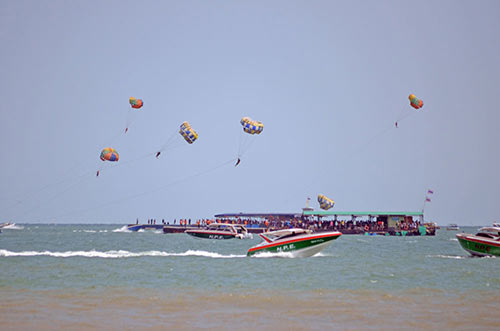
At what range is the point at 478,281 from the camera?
77.4ft

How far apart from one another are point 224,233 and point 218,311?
1810 inches

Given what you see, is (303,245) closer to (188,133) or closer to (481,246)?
(481,246)

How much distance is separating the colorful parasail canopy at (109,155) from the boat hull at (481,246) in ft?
99.0

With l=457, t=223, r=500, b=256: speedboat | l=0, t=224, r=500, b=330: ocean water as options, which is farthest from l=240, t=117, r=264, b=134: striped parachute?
l=457, t=223, r=500, b=256: speedboat

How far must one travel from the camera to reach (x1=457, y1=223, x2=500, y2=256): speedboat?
35.4m

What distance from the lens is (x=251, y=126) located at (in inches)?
1908

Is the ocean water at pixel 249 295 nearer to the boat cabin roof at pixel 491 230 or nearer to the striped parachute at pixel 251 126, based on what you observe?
the boat cabin roof at pixel 491 230

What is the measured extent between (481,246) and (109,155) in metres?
31.4

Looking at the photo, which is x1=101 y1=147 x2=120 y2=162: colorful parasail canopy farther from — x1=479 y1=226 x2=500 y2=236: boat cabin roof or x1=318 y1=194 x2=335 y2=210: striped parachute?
x1=318 y1=194 x2=335 y2=210: striped parachute

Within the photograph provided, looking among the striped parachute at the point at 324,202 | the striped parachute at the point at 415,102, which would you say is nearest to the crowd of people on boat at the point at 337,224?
the striped parachute at the point at 324,202

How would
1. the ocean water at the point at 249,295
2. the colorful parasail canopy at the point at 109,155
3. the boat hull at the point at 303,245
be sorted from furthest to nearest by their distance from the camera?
the colorful parasail canopy at the point at 109,155, the boat hull at the point at 303,245, the ocean water at the point at 249,295

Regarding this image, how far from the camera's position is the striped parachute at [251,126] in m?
48.2

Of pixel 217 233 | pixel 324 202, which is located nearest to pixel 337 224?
pixel 324 202

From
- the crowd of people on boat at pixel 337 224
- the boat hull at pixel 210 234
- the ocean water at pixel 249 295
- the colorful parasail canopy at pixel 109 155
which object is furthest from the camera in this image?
the crowd of people on boat at pixel 337 224
